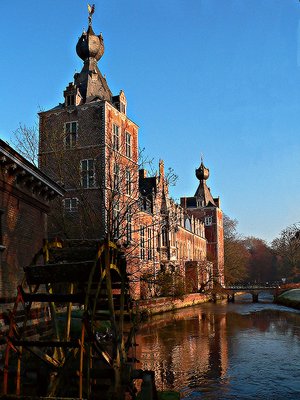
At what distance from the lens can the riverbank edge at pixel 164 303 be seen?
99.0ft

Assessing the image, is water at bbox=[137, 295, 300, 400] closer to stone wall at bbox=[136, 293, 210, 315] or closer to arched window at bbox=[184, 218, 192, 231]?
stone wall at bbox=[136, 293, 210, 315]

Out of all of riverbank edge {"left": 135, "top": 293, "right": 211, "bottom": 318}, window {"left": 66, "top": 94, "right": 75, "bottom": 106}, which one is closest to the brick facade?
riverbank edge {"left": 135, "top": 293, "right": 211, "bottom": 318}

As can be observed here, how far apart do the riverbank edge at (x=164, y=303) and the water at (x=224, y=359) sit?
10.1 ft

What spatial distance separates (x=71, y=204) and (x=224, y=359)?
17924mm

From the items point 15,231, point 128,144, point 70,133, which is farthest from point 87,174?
point 15,231

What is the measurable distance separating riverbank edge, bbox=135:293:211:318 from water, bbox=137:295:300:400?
3.09 m

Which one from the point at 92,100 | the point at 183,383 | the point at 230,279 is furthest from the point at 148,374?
the point at 230,279

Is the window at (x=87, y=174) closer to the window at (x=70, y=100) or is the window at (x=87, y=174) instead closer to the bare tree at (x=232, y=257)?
the window at (x=70, y=100)

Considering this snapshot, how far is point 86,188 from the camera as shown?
30.8 metres

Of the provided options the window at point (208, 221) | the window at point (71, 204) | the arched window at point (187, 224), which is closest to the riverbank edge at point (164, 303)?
the window at point (71, 204)

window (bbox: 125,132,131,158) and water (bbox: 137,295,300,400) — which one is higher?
window (bbox: 125,132,131,158)

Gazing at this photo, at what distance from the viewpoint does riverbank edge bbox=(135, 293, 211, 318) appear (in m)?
30.2

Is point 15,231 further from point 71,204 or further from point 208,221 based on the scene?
point 208,221

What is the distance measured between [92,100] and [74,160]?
616 cm
